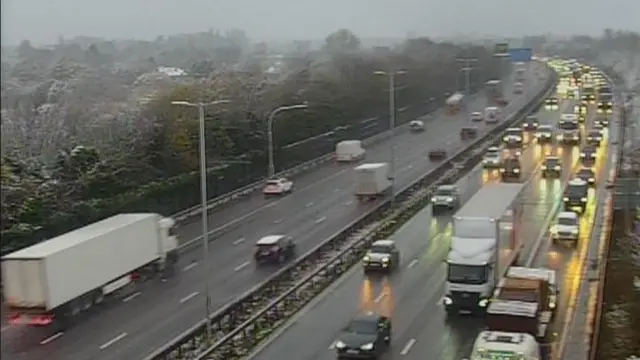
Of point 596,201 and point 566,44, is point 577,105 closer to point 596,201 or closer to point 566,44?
point 566,44

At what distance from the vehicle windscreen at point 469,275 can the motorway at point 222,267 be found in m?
2.71

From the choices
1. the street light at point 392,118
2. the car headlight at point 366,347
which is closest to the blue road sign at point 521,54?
the street light at point 392,118

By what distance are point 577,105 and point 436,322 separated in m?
22.0

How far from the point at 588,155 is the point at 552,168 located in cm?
184

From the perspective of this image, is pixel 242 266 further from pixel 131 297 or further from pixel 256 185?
pixel 256 185

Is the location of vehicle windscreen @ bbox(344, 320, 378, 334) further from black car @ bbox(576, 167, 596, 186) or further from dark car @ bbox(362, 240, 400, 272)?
black car @ bbox(576, 167, 596, 186)

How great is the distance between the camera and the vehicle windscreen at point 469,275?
1011 centimetres

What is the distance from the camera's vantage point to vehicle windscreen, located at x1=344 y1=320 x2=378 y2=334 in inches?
351

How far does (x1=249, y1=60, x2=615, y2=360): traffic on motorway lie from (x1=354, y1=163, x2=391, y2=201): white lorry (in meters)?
1.54

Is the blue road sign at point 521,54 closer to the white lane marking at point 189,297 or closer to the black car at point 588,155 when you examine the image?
the black car at point 588,155

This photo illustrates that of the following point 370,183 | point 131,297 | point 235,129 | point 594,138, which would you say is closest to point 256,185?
point 235,129

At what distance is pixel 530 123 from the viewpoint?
29359 millimetres

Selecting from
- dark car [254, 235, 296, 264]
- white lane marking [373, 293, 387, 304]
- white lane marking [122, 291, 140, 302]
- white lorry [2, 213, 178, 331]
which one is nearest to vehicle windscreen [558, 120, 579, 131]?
dark car [254, 235, 296, 264]

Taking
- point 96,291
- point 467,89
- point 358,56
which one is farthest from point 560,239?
point 467,89
